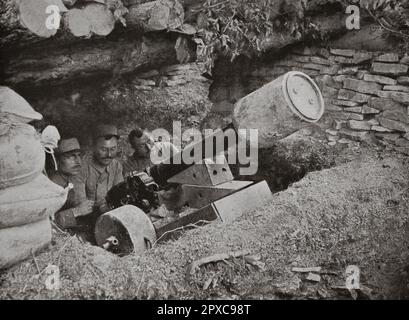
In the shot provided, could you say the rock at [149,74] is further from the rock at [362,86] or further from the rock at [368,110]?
the rock at [368,110]

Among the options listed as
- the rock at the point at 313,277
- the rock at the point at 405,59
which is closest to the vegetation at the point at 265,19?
the rock at the point at 405,59

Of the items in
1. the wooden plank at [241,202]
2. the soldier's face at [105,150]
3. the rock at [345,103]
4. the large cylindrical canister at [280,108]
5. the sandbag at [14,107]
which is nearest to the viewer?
the sandbag at [14,107]

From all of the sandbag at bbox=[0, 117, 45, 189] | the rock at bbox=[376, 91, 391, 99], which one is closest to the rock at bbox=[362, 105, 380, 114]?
the rock at bbox=[376, 91, 391, 99]

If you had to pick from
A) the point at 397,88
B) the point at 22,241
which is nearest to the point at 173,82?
the point at 397,88

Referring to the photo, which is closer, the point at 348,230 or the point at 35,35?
the point at 348,230

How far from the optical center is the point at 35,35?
4207mm

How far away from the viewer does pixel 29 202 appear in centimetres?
335

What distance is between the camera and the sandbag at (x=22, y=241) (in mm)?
3225

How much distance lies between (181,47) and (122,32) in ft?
2.77

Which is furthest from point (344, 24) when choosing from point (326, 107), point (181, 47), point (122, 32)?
point (122, 32)

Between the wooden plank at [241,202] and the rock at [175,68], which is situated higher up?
the rock at [175,68]

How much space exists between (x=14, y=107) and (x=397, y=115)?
4.74 meters

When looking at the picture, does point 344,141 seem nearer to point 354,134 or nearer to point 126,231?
point 354,134
